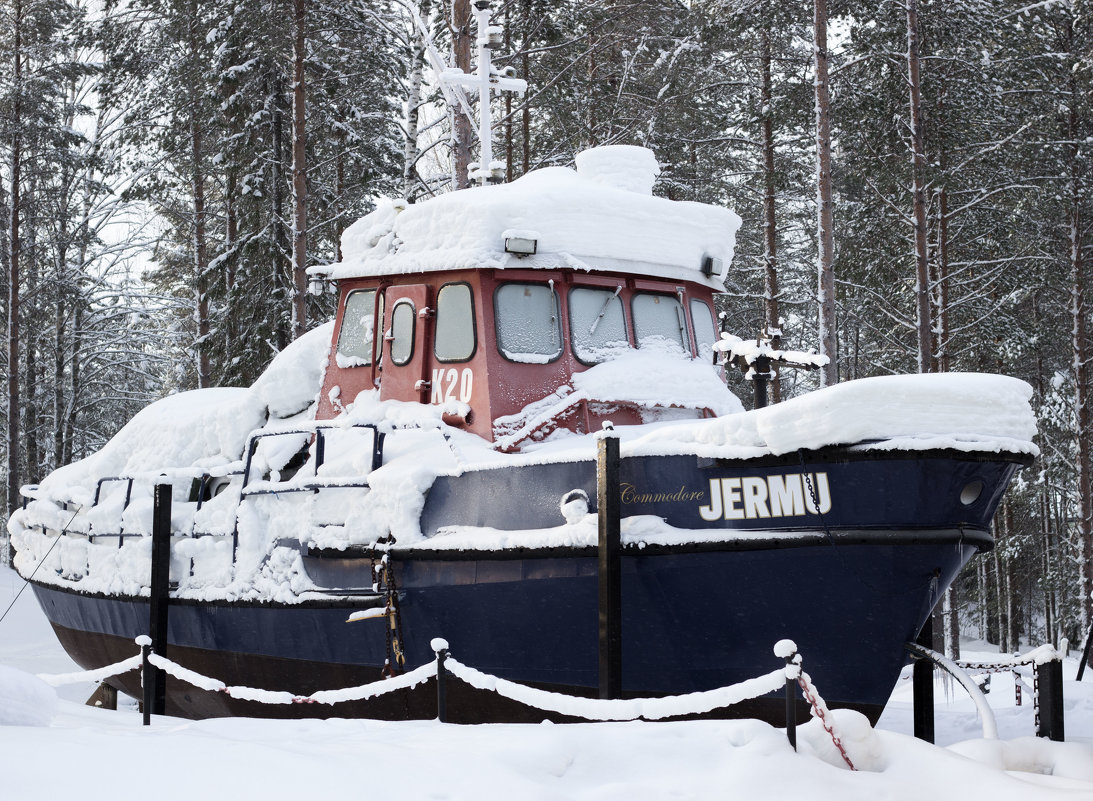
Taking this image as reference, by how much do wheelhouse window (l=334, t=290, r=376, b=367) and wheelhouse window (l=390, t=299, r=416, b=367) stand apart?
299 mm

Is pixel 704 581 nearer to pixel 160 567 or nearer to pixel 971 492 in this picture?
pixel 971 492

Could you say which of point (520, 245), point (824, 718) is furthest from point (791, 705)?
point (520, 245)

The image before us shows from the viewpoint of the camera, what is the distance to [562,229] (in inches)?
318

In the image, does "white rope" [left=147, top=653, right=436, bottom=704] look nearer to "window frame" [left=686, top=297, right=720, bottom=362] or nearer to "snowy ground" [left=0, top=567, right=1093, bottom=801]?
"snowy ground" [left=0, top=567, right=1093, bottom=801]

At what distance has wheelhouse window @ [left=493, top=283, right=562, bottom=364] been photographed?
26.2 ft

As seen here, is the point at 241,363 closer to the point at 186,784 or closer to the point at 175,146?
the point at 175,146

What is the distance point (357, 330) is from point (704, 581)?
3.89 m

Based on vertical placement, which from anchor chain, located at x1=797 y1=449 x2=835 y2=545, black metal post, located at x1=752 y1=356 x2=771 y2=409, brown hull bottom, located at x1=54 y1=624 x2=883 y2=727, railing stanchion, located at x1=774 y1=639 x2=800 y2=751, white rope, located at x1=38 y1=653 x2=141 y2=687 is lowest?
brown hull bottom, located at x1=54 y1=624 x2=883 y2=727

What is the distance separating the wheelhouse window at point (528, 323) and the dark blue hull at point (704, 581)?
1188 millimetres

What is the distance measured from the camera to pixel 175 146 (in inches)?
842

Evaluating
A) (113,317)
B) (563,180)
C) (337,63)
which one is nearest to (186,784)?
(563,180)

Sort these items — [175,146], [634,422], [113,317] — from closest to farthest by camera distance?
1. [634,422]
2. [175,146]
3. [113,317]

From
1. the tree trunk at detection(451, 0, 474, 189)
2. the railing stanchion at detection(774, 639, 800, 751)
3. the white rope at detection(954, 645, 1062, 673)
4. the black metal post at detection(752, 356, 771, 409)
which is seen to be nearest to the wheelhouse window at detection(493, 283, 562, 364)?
the black metal post at detection(752, 356, 771, 409)

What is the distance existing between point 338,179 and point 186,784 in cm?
1891
